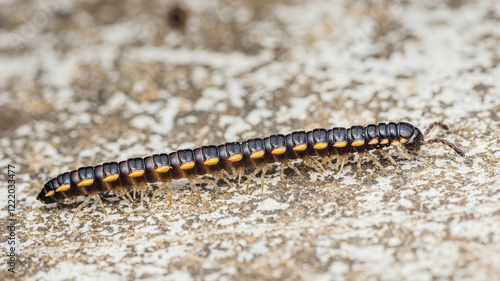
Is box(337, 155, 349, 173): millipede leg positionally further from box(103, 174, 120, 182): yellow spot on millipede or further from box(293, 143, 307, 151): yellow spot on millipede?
box(103, 174, 120, 182): yellow spot on millipede

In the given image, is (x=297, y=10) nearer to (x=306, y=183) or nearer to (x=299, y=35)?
(x=299, y=35)

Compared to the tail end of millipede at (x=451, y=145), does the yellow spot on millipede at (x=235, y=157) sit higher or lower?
higher

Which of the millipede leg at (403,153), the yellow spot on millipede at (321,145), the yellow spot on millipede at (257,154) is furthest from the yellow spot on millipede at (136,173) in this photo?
the millipede leg at (403,153)

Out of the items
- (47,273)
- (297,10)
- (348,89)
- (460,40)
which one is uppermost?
(297,10)

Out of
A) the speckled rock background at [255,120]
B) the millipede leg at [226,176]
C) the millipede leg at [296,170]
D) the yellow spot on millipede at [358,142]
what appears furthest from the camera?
the millipede leg at [226,176]

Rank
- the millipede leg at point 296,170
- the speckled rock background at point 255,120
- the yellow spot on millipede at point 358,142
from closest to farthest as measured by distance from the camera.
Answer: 1. the speckled rock background at point 255,120
2. the yellow spot on millipede at point 358,142
3. the millipede leg at point 296,170

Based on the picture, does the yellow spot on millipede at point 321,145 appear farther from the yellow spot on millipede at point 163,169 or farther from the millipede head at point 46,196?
the millipede head at point 46,196

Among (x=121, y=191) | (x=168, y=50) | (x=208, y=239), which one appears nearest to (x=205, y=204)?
(x=208, y=239)
